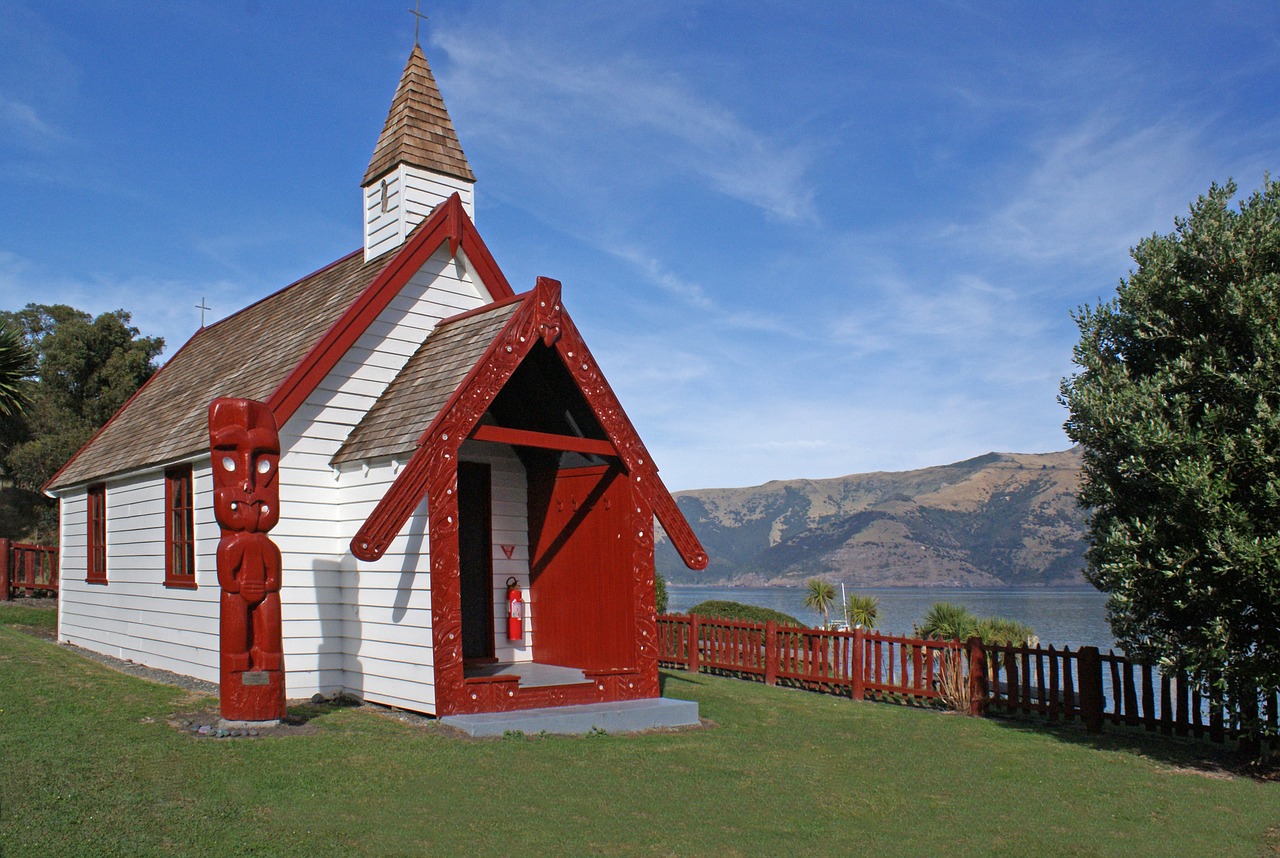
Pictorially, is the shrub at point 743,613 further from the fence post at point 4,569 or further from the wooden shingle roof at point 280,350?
the fence post at point 4,569

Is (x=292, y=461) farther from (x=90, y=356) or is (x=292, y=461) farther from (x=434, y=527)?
(x=90, y=356)

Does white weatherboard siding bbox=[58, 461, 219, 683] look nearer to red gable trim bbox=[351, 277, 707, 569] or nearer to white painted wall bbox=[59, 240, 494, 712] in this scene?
white painted wall bbox=[59, 240, 494, 712]

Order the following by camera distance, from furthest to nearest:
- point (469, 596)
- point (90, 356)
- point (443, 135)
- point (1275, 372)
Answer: point (90, 356) → point (443, 135) → point (469, 596) → point (1275, 372)

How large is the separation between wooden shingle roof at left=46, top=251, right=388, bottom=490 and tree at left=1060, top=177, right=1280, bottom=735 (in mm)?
10113

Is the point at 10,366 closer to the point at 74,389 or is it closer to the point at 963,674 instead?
the point at 74,389

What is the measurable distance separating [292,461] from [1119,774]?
404 inches

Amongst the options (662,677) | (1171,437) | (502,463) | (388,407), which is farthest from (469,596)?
(1171,437)

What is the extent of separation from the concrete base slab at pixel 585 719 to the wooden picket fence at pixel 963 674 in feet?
16.9

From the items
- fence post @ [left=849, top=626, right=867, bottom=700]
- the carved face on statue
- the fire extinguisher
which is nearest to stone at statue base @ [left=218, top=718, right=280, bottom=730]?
the carved face on statue

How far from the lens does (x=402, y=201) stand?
1590cm

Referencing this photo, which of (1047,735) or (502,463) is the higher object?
(502,463)

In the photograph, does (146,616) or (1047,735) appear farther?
(146,616)

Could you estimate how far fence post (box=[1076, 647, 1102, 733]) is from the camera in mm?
13562

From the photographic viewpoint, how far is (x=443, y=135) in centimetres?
1680
